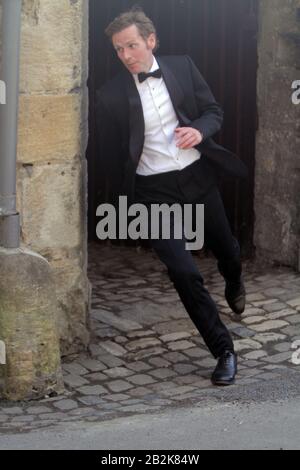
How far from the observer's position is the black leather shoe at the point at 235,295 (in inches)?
286

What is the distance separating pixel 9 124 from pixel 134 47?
808 mm

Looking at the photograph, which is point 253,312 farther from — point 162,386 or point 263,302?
point 162,386

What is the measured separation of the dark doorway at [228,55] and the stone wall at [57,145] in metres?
2.37

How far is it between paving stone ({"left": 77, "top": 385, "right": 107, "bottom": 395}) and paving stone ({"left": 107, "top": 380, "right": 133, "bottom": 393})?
52 mm

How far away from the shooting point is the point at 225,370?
6559mm

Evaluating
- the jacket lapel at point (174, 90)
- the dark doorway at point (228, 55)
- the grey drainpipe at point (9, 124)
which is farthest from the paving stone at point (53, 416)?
the dark doorway at point (228, 55)

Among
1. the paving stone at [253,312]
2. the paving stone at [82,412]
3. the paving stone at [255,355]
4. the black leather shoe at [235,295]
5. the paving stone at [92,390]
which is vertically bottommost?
the paving stone at [82,412]

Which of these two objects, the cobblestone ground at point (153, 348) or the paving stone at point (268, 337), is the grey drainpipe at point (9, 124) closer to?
the cobblestone ground at point (153, 348)

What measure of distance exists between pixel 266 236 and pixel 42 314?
2.85 m

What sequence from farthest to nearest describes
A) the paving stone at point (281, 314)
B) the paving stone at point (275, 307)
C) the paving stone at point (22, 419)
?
the paving stone at point (275, 307), the paving stone at point (281, 314), the paving stone at point (22, 419)

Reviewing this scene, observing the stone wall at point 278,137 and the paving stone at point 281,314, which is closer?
the paving stone at point 281,314

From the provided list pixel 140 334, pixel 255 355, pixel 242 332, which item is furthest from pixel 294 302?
pixel 140 334
